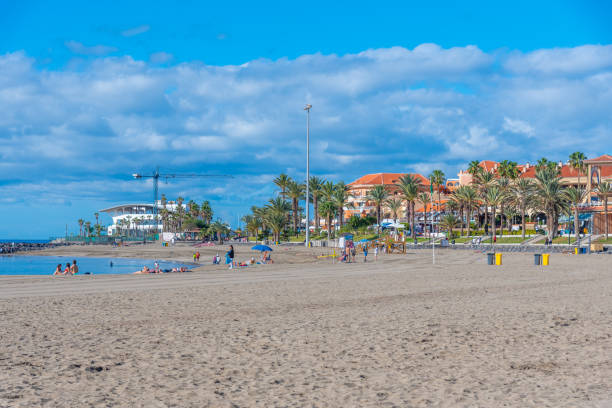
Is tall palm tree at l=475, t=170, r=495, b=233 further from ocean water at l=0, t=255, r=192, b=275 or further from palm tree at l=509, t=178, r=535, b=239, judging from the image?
ocean water at l=0, t=255, r=192, b=275

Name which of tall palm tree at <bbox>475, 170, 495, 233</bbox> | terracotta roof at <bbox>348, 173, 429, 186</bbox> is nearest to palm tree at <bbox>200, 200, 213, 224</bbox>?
terracotta roof at <bbox>348, 173, 429, 186</bbox>

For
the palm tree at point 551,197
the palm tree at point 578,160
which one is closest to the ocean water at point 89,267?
the palm tree at point 551,197

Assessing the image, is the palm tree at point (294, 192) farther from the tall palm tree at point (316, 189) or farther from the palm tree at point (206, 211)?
the palm tree at point (206, 211)

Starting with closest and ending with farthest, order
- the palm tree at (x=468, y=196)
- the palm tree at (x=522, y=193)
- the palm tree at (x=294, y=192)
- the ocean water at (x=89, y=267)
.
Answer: the ocean water at (x=89, y=267) → the palm tree at (x=522, y=193) → the palm tree at (x=468, y=196) → the palm tree at (x=294, y=192)

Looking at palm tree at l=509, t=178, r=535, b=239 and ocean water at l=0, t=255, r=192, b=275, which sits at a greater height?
palm tree at l=509, t=178, r=535, b=239

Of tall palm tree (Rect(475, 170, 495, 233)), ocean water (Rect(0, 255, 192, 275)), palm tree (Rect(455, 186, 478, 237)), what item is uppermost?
tall palm tree (Rect(475, 170, 495, 233))

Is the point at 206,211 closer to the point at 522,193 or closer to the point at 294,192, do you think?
the point at 294,192

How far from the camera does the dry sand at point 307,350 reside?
20.1 ft

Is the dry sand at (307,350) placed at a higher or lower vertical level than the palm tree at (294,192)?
lower

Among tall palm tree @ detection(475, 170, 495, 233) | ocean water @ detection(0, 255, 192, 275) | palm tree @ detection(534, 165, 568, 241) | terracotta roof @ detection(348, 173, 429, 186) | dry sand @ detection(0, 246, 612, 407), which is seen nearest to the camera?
dry sand @ detection(0, 246, 612, 407)

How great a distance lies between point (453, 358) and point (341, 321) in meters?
3.73

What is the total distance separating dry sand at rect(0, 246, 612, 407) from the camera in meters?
6.12

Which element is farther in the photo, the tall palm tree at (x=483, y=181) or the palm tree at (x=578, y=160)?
the palm tree at (x=578, y=160)

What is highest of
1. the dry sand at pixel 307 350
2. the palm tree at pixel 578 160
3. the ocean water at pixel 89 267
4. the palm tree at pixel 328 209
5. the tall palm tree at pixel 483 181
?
the palm tree at pixel 578 160
